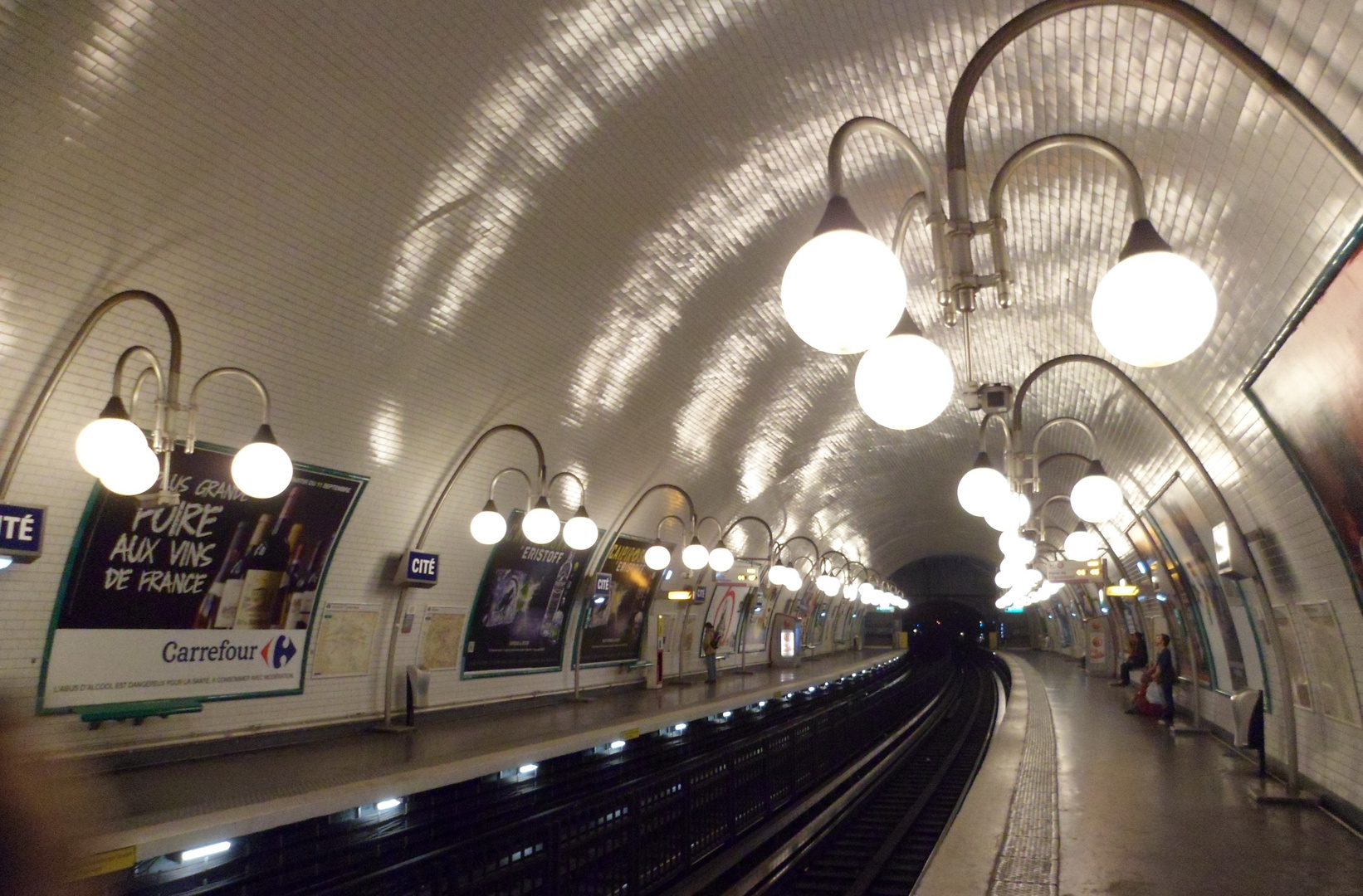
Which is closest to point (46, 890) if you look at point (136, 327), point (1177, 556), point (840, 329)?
point (840, 329)

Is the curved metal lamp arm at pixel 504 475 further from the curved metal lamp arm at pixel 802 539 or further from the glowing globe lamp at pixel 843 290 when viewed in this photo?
the glowing globe lamp at pixel 843 290

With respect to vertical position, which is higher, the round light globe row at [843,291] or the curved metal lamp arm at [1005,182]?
the curved metal lamp arm at [1005,182]

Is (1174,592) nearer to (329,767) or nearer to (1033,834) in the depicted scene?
(1033,834)

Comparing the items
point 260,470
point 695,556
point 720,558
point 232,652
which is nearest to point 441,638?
point 232,652

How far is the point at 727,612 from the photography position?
25453mm

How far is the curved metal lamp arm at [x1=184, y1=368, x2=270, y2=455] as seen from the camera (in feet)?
23.8

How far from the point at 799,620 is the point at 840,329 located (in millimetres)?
32893

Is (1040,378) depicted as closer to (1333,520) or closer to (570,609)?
(1333,520)

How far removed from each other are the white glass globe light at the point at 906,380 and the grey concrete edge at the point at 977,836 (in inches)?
136

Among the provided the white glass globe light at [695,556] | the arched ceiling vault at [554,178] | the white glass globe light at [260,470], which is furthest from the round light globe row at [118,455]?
the white glass globe light at [695,556]

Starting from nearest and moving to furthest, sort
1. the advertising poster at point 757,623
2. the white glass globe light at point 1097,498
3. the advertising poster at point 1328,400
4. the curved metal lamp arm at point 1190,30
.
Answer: the curved metal lamp arm at point 1190,30 < the advertising poster at point 1328,400 < the white glass globe light at point 1097,498 < the advertising poster at point 757,623

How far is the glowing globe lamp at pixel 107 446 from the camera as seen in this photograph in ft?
20.0

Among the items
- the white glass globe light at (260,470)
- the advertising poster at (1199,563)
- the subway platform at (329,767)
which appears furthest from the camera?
the advertising poster at (1199,563)

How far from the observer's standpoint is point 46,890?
1.75 meters
